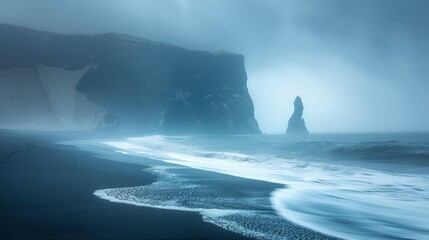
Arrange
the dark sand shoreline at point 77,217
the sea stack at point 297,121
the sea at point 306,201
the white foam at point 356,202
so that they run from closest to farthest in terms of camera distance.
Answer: the dark sand shoreline at point 77,217 < the sea at point 306,201 < the white foam at point 356,202 < the sea stack at point 297,121

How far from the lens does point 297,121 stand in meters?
131

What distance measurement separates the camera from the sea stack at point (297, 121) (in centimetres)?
13000

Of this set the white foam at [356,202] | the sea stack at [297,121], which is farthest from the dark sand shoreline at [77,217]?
the sea stack at [297,121]

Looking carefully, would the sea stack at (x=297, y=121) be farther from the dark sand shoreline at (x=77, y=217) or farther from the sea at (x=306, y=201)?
the dark sand shoreline at (x=77, y=217)

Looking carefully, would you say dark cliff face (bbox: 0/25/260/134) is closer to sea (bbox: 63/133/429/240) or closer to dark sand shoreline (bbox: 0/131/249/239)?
sea (bbox: 63/133/429/240)

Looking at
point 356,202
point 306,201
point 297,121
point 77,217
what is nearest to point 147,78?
point 297,121

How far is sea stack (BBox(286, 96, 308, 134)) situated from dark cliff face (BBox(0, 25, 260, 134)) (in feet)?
100

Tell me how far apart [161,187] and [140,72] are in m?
75.5

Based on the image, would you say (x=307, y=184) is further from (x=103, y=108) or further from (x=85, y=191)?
(x=103, y=108)

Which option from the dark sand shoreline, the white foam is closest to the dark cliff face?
the white foam

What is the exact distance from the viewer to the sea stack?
130 meters

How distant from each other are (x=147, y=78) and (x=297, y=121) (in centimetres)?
6675

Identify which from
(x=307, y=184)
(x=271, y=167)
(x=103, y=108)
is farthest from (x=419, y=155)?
(x=103, y=108)

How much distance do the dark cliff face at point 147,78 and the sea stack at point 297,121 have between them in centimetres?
3059
